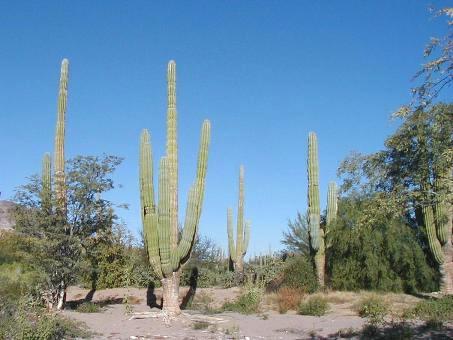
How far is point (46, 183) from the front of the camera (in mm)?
18266

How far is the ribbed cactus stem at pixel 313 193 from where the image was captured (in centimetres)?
2245

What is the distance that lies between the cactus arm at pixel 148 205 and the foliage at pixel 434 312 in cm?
734

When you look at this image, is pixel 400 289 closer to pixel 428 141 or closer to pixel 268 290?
pixel 268 290

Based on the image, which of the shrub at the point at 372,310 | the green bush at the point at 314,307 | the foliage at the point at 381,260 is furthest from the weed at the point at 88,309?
the foliage at the point at 381,260

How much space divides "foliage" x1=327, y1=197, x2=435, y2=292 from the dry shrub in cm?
243

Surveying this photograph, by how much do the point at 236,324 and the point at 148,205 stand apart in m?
4.53

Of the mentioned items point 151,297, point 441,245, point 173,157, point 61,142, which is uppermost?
point 61,142

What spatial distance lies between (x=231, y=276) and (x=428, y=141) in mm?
19221

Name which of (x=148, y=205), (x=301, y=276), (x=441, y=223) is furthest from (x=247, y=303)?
(x=441, y=223)

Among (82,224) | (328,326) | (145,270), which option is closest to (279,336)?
(328,326)

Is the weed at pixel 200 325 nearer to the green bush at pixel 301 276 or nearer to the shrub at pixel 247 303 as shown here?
the shrub at pixel 247 303

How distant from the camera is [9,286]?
18141mm

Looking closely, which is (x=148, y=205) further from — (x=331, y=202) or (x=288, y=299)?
(x=331, y=202)

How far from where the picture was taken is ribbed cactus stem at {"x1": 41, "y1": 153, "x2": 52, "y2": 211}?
17.7 m
